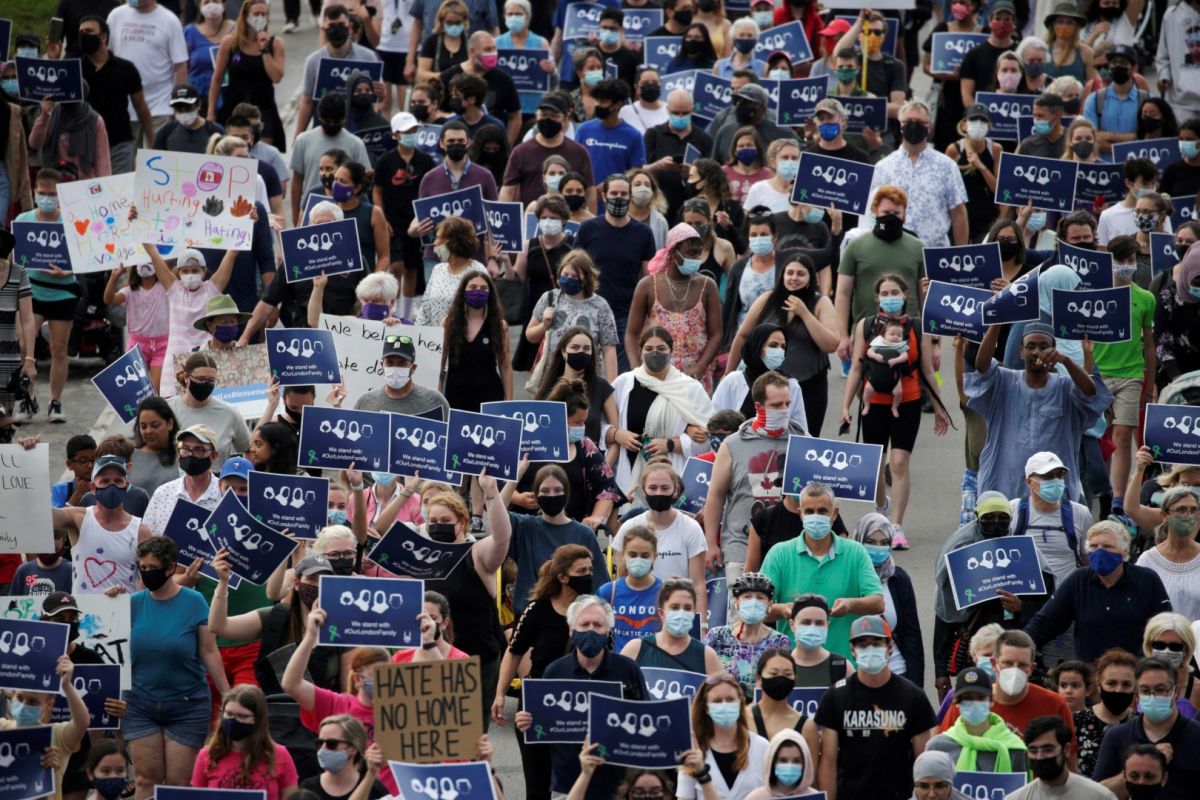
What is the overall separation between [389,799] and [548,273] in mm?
7465

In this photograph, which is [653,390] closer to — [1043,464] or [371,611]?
[1043,464]

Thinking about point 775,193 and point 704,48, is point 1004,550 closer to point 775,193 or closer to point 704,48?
point 775,193

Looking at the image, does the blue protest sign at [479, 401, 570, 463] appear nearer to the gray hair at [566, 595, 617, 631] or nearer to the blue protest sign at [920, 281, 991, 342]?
the gray hair at [566, 595, 617, 631]

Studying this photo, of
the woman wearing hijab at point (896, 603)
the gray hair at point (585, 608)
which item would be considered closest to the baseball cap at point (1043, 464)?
the woman wearing hijab at point (896, 603)

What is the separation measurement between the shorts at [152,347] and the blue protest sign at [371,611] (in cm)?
583

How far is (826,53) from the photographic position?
75.5 feet

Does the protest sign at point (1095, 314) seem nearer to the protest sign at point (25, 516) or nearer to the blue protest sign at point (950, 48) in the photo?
the protest sign at point (25, 516)

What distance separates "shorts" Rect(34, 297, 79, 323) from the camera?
18641 millimetres

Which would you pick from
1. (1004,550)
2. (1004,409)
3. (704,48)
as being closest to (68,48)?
(704,48)

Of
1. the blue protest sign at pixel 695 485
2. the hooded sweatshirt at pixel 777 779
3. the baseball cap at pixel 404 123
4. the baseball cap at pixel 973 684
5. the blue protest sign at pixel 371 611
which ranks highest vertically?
the baseball cap at pixel 404 123

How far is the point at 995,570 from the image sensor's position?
13328 mm

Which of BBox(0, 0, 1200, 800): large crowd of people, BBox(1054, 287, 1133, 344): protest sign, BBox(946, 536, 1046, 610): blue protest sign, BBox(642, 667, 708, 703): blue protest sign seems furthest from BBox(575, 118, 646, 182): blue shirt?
BBox(642, 667, 708, 703): blue protest sign

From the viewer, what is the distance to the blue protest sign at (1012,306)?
1520 centimetres

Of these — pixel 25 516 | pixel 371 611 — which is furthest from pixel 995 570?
pixel 25 516
